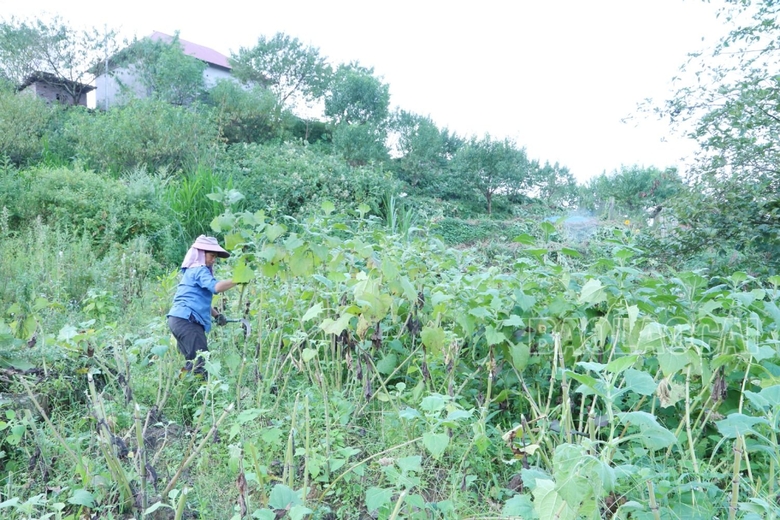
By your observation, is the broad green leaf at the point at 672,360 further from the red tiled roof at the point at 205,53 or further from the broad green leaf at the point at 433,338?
the red tiled roof at the point at 205,53

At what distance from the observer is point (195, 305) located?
3781 millimetres

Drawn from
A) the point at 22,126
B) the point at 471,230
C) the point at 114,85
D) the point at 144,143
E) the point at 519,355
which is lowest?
the point at 519,355

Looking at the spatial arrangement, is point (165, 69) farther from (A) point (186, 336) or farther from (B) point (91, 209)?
(A) point (186, 336)

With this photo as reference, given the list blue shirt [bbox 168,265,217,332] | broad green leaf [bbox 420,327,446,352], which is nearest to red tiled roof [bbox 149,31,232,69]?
blue shirt [bbox 168,265,217,332]

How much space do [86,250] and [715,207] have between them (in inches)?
261

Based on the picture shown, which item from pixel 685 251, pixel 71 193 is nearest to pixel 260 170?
pixel 71 193

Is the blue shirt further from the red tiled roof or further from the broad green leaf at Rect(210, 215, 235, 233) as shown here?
the red tiled roof

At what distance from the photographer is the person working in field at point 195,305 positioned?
3732mm

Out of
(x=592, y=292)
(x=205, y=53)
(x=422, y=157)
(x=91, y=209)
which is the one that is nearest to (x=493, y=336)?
(x=592, y=292)

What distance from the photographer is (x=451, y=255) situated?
3168 millimetres

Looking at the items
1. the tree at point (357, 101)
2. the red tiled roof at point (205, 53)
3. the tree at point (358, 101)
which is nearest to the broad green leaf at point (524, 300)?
the tree at point (358, 101)

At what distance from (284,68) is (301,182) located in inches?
884

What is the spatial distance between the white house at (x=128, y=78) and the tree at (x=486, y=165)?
488 inches

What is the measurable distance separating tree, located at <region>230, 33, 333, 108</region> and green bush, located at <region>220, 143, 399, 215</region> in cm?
1846
